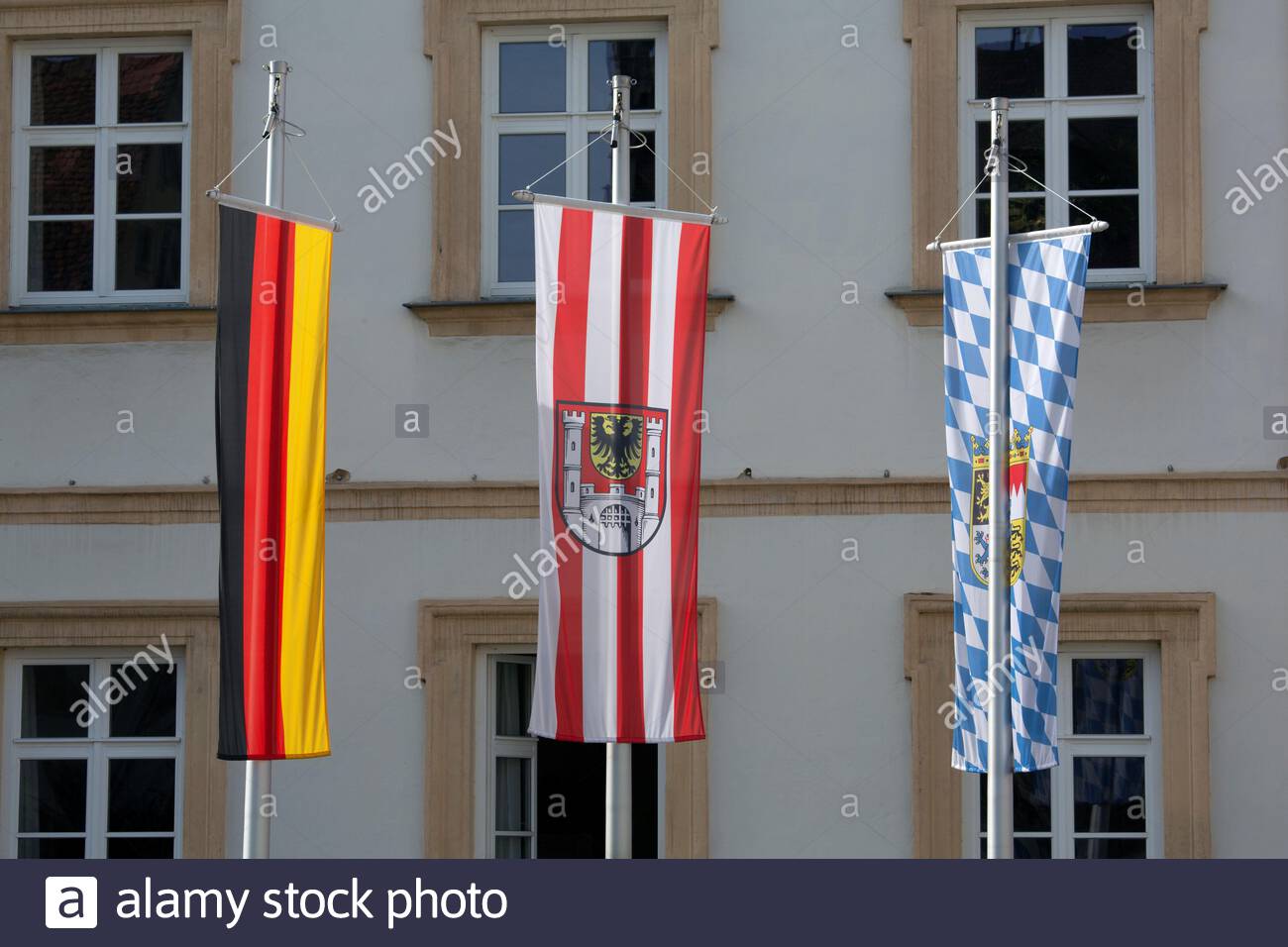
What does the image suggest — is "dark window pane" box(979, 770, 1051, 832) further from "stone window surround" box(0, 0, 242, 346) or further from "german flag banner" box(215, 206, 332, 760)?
"stone window surround" box(0, 0, 242, 346)

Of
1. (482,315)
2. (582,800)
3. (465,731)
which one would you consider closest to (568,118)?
(482,315)

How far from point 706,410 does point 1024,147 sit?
2.29m

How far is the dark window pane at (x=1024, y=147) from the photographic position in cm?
1160

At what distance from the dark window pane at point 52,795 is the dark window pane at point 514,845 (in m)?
2.33

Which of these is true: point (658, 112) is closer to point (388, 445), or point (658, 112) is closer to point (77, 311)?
point (388, 445)

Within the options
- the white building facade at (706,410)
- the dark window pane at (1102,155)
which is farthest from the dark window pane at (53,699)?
the dark window pane at (1102,155)

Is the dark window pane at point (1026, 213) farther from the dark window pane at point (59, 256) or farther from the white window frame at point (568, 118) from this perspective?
the dark window pane at point (59, 256)

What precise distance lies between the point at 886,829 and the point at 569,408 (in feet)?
10.6

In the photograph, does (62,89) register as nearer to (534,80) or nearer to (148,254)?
(148,254)

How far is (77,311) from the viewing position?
38.8 ft

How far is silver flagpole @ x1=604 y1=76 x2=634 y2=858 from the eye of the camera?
9336 mm

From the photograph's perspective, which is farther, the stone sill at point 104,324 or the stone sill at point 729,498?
the stone sill at point 104,324

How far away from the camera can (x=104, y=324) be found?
Result: 38.9 feet

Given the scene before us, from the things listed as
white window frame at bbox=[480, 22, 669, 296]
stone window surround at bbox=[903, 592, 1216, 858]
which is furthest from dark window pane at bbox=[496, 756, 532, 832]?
white window frame at bbox=[480, 22, 669, 296]
